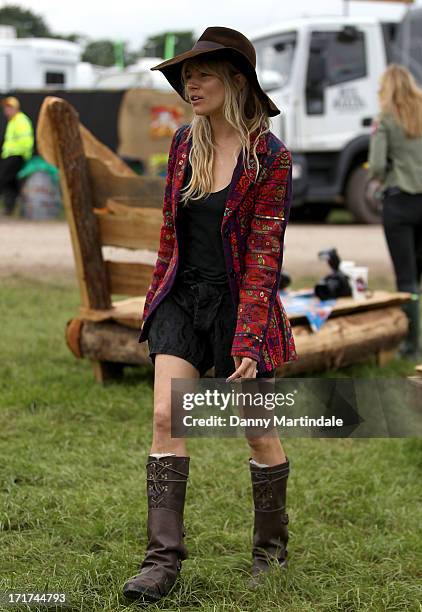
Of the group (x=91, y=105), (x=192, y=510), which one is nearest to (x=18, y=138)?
(x=91, y=105)

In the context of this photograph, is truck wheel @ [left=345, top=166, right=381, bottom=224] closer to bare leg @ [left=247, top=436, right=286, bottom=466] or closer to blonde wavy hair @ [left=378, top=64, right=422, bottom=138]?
blonde wavy hair @ [left=378, top=64, right=422, bottom=138]

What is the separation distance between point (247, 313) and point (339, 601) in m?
0.92

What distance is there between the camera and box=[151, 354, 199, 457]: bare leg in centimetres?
318

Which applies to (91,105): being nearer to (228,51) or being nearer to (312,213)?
(312,213)

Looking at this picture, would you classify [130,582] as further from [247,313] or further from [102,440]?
[102,440]

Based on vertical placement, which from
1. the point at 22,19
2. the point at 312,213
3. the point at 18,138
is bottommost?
the point at 312,213

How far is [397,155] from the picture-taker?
698 cm

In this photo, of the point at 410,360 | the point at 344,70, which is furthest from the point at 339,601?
the point at 344,70

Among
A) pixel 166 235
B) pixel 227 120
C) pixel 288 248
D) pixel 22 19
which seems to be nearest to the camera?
pixel 227 120

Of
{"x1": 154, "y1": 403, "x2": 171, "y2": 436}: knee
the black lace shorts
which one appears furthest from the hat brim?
{"x1": 154, "y1": 403, "x2": 171, "y2": 436}: knee

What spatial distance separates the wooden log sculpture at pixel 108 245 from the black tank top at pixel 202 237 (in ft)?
8.17

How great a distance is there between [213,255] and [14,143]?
→ 1430 cm

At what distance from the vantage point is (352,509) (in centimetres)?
415

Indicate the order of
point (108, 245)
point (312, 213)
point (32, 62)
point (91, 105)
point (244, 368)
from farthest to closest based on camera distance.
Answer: point (32, 62) → point (312, 213) → point (91, 105) → point (108, 245) → point (244, 368)
